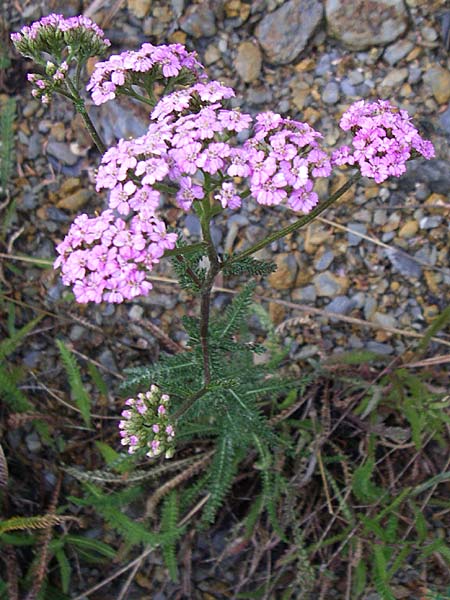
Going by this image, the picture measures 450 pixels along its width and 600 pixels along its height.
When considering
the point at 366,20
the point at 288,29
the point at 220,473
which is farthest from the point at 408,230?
the point at 220,473

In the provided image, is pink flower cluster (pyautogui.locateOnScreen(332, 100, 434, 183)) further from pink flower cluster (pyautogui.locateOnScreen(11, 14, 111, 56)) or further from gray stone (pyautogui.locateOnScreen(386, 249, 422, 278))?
gray stone (pyautogui.locateOnScreen(386, 249, 422, 278))

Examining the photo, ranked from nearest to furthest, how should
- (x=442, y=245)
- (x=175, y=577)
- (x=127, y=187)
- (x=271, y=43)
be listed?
(x=127, y=187)
(x=175, y=577)
(x=442, y=245)
(x=271, y=43)

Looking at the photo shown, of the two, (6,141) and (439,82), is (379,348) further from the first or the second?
(6,141)

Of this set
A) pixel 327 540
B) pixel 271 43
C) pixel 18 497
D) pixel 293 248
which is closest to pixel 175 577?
pixel 327 540

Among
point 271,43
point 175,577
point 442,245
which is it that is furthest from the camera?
point 271,43

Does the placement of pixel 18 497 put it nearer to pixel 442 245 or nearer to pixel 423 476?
pixel 423 476

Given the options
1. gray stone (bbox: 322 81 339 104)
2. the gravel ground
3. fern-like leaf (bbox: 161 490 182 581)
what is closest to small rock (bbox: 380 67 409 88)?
the gravel ground
